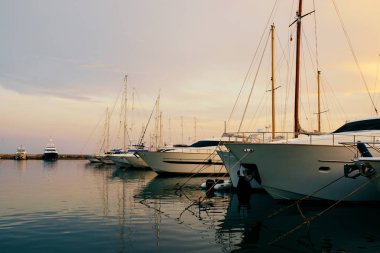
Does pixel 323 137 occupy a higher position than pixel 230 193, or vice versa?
pixel 323 137

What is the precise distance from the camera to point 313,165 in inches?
617

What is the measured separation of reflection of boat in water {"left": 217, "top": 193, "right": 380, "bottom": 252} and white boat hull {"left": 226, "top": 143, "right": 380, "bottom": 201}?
717mm

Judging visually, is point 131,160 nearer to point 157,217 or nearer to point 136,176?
point 136,176

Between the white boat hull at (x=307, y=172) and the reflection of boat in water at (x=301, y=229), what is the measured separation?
2.35ft

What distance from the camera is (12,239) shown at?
10500 millimetres

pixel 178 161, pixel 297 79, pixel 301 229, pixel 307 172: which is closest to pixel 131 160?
pixel 178 161

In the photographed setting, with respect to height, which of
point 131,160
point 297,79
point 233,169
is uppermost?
point 297,79

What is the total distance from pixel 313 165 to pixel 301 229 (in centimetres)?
436

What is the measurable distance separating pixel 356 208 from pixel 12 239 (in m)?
14.5

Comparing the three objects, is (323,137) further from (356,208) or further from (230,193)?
(230,193)

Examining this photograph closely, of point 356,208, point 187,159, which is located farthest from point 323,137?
point 187,159

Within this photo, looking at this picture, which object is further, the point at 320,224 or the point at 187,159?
the point at 187,159

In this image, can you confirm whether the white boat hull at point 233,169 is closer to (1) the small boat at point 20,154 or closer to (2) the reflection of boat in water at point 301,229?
(2) the reflection of boat in water at point 301,229

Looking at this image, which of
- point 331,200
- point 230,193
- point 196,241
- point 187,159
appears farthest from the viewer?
point 187,159
